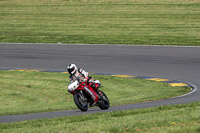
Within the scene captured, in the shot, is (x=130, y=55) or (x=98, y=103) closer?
(x=98, y=103)

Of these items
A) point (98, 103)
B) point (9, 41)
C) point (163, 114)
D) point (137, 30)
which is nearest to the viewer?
point (163, 114)

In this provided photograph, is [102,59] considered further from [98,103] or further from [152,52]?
[98,103]

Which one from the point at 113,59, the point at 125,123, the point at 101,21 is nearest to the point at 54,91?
the point at 113,59

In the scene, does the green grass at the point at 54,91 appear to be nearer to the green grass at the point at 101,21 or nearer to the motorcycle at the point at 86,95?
the motorcycle at the point at 86,95

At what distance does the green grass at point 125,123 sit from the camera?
9398 millimetres

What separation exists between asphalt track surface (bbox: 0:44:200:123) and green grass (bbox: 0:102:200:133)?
21.5ft

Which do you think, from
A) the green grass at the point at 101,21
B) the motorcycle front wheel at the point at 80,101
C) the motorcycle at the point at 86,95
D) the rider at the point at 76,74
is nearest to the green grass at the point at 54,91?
the motorcycle at the point at 86,95

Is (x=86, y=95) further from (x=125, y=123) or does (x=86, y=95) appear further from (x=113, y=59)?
(x=113, y=59)

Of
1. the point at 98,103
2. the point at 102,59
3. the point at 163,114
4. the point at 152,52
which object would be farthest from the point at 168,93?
the point at 152,52

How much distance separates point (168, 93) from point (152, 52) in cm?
1216

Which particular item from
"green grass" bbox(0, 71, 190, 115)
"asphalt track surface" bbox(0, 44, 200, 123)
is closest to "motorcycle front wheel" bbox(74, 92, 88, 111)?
"green grass" bbox(0, 71, 190, 115)

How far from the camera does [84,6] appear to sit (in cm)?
4747

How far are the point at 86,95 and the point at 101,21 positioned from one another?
29.4 metres

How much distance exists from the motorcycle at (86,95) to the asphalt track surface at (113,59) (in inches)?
195
